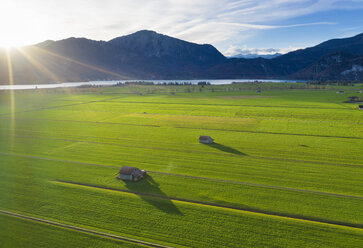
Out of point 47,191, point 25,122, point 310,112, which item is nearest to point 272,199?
point 47,191

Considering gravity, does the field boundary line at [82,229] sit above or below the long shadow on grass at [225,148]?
below

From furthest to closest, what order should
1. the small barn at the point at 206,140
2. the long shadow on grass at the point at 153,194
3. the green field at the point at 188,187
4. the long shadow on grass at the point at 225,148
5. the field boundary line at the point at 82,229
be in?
the small barn at the point at 206,140, the long shadow on grass at the point at 225,148, the long shadow on grass at the point at 153,194, the green field at the point at 188,187, the field boundary line at the point at 82,229

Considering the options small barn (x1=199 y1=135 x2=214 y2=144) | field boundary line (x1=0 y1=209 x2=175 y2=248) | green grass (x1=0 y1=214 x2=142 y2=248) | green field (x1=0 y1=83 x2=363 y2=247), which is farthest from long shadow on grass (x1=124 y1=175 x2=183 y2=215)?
small barn (x1=199 y1=135 x2=214 y2=144)

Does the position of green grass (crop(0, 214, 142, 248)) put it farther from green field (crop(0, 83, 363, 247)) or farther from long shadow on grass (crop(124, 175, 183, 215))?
long shadow on grass (crop(124, 175, 183, 215))

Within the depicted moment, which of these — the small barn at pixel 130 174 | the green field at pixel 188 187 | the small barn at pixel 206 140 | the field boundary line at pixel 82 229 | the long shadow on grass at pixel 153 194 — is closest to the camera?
the field boundary line at pixel 82 229

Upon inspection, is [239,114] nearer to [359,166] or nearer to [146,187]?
[359,166]

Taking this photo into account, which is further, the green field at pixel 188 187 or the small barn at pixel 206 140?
the small barn at pixel 206 140

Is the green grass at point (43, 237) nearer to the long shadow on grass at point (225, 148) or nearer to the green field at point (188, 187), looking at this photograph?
the green field at point (188, 187)

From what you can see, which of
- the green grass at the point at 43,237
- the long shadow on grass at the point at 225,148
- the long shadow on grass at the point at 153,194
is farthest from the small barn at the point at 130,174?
the long shadow on grass at the point at 225,148
